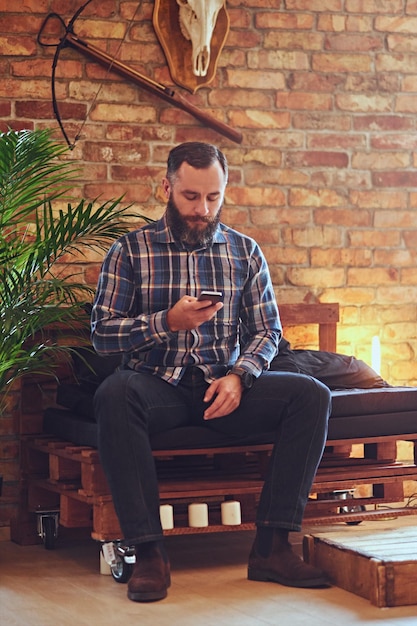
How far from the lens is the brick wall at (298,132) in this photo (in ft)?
14.3

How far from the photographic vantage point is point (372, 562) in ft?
9.82

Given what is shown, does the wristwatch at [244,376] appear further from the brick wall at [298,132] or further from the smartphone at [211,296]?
the brick wall at [298,132]

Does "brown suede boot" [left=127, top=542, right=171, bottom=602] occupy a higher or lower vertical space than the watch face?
lower

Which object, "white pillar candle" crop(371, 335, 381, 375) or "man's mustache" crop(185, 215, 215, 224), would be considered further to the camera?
"white pillar candle" crop(371, 335, 381, 375)

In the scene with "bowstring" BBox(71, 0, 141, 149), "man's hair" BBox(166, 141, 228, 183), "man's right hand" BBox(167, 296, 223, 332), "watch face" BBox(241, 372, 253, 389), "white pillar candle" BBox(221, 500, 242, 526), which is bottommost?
"white pillar candle" BBox(221, 500, 242, 526)

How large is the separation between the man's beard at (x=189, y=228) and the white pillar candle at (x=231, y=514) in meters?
0.87

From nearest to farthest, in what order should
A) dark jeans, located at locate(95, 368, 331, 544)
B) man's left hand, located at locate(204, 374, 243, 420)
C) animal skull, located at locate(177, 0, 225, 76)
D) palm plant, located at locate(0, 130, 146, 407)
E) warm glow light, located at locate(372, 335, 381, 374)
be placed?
dark jeans, located at locate(95, 368, 331, 544) < man's left hand, located at locate(204, 374, 243, 420) < palm plant, located at locate(0, 130, 146, 407) < animal skull, located at locate(177, 0, 225, 76) < warm glow light, located at locate(372, 335, 381, 374)

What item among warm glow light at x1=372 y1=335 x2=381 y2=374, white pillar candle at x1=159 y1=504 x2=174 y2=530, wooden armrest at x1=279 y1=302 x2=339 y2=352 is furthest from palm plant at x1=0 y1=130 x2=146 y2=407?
warm glow light at x1=372 y1=335 x2=381 y2=374

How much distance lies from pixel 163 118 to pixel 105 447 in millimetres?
1732

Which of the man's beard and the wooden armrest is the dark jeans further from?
the wooden armrest

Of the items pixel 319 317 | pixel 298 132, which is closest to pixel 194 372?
pixel 319 317

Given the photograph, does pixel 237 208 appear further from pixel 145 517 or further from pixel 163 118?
pixel 145 517

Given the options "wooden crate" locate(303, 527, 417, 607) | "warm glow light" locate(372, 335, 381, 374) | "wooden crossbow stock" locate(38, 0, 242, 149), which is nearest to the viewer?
"wooden crate" locate(303, 527, 417, 607)

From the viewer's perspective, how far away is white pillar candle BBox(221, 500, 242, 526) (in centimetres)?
350
